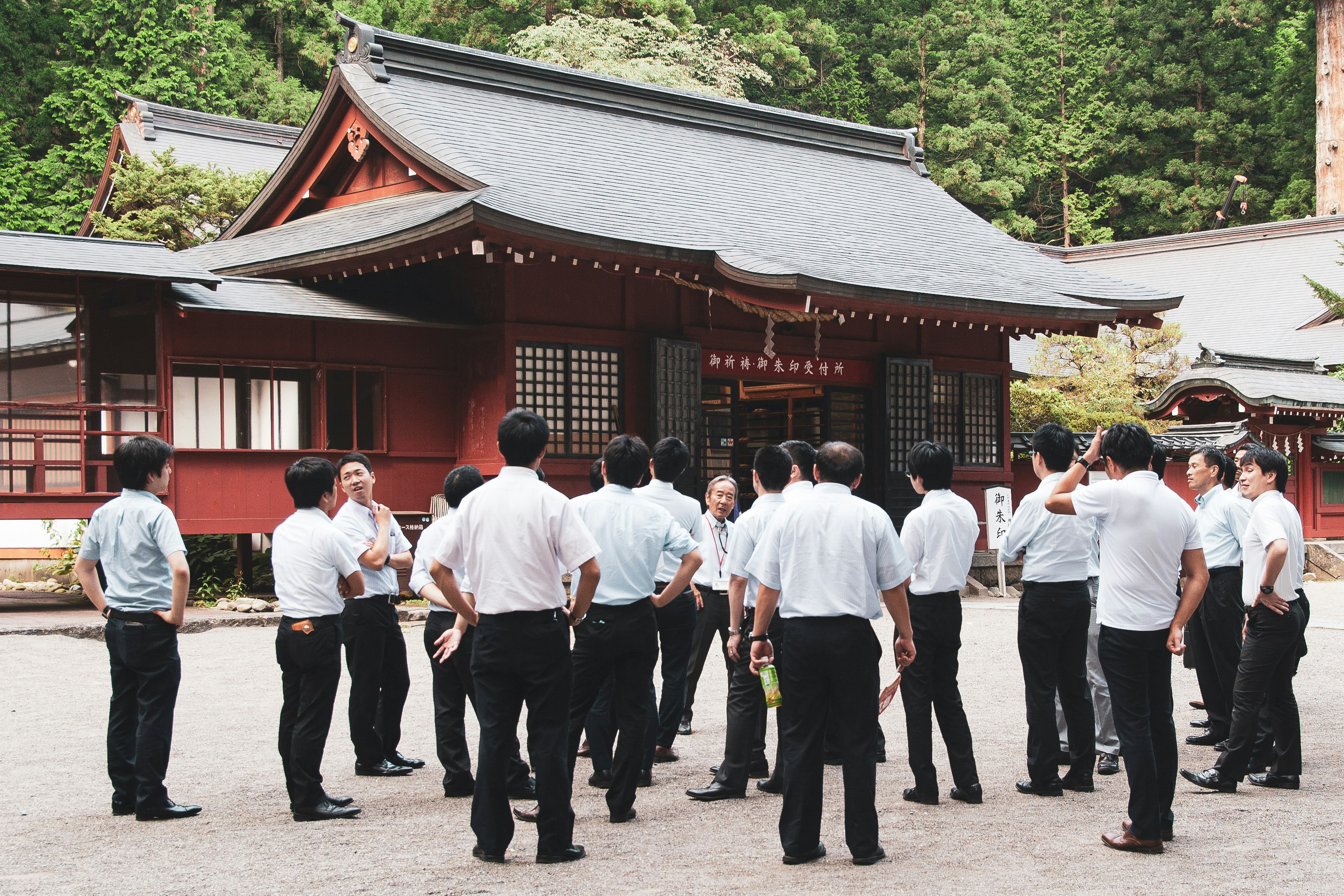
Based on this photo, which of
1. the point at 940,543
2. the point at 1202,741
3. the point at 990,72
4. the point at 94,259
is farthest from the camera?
the point at 990,72

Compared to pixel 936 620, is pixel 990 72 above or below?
above

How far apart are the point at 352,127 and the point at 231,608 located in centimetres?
608

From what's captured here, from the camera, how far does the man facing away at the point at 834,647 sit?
498 cm

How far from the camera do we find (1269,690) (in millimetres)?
6355

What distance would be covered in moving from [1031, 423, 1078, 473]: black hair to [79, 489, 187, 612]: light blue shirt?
412cm

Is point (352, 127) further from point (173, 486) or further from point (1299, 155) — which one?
point (1299, 155)

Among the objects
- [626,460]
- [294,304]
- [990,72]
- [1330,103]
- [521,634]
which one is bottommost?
[521,634]

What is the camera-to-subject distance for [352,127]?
15.7 meters

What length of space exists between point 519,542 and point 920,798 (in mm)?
2434

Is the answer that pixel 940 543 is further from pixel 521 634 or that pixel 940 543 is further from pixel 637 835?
pixel 521 634

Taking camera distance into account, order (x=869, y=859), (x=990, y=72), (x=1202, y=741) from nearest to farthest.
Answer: (x=869, y=859) → (x=1202, y=741) → (x=990, y=72)

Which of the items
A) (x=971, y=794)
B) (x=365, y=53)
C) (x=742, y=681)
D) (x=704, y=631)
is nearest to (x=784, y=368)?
(x=365, y=53)

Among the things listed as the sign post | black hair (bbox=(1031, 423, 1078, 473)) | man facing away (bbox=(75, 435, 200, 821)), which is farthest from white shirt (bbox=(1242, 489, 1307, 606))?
the sign post

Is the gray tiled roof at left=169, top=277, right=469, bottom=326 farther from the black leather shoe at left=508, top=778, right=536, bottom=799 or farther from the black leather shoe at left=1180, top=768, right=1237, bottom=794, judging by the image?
the black leather shoe at left=1180, top=768, right=1237, bottom=794
